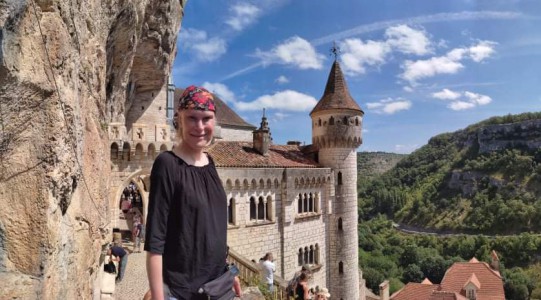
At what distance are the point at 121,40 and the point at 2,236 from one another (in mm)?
10378

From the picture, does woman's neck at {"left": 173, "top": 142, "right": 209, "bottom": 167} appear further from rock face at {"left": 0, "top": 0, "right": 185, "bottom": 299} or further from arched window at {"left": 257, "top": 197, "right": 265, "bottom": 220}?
arched window at {"left": 257, "top": 197, "right": 265, "bottom": 220}

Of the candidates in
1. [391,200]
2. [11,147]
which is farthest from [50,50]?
[391,200]

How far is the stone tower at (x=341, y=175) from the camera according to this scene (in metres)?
28.5

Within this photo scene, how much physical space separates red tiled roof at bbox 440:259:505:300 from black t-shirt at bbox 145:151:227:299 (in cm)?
4503

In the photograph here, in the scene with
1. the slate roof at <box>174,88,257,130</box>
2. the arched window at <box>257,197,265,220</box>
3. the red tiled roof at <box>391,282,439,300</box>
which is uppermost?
the slate roof at <box>174,88,257,130</box>

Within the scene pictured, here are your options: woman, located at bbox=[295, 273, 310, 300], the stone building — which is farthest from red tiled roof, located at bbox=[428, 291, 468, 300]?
woman, located at bbox=[295, 273, 310, 300]

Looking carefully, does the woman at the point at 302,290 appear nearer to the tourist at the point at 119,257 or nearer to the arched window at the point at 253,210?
the tourist at the point at 119,257

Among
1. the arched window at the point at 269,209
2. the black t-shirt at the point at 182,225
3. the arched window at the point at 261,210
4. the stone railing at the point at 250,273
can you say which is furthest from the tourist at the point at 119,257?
the arched window at the point at 269,209

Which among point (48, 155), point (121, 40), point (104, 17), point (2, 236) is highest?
point (121, 40)

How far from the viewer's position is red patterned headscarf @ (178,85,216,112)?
303cm

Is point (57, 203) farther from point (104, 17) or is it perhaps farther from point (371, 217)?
point (371, 217)

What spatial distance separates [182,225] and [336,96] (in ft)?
89.7

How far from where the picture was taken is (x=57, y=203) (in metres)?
4.15

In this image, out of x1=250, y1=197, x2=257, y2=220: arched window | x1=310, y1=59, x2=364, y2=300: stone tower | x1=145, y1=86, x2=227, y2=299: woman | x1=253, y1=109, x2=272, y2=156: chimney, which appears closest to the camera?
x1=145, y1=86, x2=227, y2=299: woman
